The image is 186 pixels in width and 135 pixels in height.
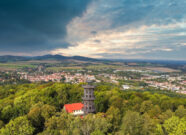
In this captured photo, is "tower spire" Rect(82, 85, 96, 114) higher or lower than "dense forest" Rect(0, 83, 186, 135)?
higher

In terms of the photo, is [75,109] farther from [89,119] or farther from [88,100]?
[89,119]

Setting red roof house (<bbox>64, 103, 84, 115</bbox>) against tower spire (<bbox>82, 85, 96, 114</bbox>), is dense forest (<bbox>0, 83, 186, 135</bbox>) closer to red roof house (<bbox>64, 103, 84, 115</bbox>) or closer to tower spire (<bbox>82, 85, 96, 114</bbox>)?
red roof house (<bbox>64, 103, 84, 115</bbox>)

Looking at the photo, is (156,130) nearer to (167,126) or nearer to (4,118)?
(167,126)

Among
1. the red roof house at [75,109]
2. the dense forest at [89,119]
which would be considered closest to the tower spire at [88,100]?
the dense forest at [89,119]

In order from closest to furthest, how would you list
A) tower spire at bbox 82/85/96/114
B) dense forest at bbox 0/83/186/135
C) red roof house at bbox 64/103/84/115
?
dense forest at bbox 0/83/186/135
tower spire at bbox 82/85/96/114
red roof house at bbox 64/103/84/115

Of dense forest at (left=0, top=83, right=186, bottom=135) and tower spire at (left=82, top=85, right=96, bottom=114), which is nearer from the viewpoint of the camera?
dense forest at (left=0, top=83, right=186, bottom=135)

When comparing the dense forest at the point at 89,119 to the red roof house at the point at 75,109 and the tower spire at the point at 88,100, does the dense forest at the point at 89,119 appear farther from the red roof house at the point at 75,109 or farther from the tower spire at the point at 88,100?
the tower spire at the point at 88,100

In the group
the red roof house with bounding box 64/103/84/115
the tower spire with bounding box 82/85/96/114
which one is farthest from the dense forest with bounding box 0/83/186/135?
the tower spire with bounding box 82/85/96/114

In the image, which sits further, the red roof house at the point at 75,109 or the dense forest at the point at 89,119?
the red roof house at the point at 75,109

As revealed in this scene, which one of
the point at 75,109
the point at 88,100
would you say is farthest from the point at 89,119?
the point at 75,109

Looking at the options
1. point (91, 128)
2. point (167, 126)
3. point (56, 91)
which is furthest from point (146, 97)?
point (91, 128)

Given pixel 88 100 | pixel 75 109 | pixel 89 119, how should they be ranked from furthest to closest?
pixel 75 109, pixel 88 100, pixel 89 119
